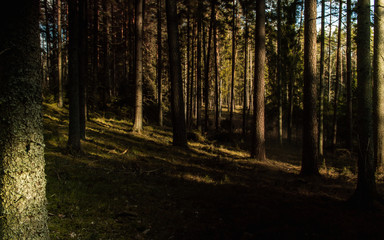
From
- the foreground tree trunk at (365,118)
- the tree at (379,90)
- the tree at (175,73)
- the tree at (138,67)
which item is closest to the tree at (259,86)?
the tree at (175,73)

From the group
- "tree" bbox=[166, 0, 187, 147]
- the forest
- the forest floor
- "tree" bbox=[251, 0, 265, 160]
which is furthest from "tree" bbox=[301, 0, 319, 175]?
"tree" bbox=[166, 0, 187, 147]

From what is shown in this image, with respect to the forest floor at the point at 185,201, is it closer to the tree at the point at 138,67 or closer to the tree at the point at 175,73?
the tree at the point at 175,73

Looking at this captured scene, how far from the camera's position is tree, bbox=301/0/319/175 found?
30.1 ft

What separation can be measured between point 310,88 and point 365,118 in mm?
3588

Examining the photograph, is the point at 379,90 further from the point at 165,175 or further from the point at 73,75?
the point at 73,75

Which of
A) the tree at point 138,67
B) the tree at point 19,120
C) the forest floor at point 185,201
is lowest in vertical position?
the forest floor at point 185,201

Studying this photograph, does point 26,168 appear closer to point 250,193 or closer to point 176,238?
point 176,238

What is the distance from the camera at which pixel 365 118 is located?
19.5 feet

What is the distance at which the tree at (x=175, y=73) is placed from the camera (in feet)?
42.5

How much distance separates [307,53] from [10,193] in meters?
9.77

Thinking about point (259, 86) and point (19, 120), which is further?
point (259, 86)

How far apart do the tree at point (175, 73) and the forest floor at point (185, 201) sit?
3.00m


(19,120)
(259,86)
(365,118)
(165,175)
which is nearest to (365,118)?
(365,118)

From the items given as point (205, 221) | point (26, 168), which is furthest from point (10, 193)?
point (205, 221)
